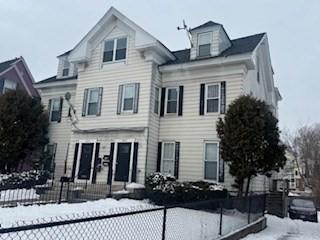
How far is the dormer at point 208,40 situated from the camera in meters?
15.7

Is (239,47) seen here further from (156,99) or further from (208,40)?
Result: (156,99)

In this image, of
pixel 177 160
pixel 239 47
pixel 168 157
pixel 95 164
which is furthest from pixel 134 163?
pixel 239 47

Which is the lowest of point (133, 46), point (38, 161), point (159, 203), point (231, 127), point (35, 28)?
point (159, 203)

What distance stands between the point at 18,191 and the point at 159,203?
600 cm

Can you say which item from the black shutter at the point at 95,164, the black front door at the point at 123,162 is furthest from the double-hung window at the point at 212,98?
the black shutter at the point at 95,164

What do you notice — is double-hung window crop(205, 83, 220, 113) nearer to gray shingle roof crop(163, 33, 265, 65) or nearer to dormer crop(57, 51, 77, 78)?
gray shingle roof crop(163, 33, 265, 65)

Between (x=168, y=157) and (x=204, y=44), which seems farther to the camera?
(x=204, y=44)

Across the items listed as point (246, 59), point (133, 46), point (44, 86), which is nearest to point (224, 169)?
point (246, 59)

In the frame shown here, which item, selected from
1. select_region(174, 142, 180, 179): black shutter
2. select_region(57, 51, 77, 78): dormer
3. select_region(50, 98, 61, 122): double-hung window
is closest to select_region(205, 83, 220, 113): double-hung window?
select_region(174, 142, 180, 179): black shutter

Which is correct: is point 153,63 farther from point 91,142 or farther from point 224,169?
point 224,169

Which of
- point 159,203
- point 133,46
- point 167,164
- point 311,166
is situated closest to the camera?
point 159,203

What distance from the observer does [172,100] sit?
1622 centimetres

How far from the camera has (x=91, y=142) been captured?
1664 cm

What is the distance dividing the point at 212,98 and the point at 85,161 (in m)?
7.09
